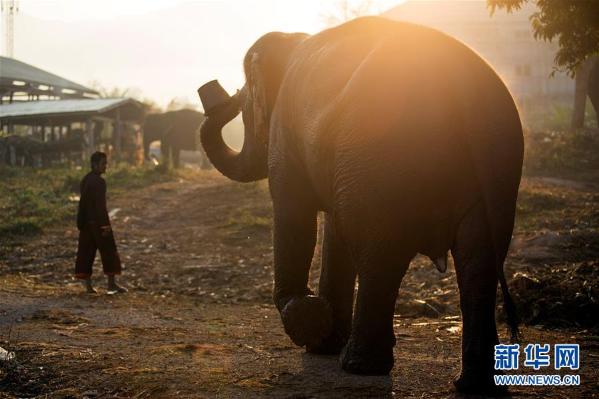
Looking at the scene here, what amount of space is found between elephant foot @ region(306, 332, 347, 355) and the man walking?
5.43 metres

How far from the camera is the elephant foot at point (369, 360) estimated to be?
5.27 m

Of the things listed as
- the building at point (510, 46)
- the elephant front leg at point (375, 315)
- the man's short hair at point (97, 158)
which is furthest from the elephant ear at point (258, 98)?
the building at point (510, 46)

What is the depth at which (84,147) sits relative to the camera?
33.6 m

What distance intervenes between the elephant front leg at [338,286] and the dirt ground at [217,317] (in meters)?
0.27

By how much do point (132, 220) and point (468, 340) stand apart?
13.8m

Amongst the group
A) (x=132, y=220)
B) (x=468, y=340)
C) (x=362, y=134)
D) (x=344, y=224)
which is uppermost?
(x=362, y=134)

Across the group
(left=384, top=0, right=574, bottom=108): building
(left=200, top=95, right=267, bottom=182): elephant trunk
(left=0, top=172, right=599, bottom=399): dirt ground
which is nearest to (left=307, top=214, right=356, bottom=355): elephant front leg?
(left=0, top=172, right=599, bottom=399): dirt ground

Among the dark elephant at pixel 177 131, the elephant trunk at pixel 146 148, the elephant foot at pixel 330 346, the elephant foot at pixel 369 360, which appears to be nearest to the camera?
the elephant foot at pixel 369 360

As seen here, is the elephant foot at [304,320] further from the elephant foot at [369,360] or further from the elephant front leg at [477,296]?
the elephant front leg at [477,296]

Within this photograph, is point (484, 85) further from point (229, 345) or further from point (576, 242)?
point (576, 242)

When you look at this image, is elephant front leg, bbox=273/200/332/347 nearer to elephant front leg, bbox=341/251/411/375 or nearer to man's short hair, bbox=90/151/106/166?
elephant front leg, bbox=341/251/411/375

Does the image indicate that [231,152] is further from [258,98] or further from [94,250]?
[94,250]

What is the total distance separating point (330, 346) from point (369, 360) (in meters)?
1.32

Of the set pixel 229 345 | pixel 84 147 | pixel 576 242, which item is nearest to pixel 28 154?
pixel 84 147
